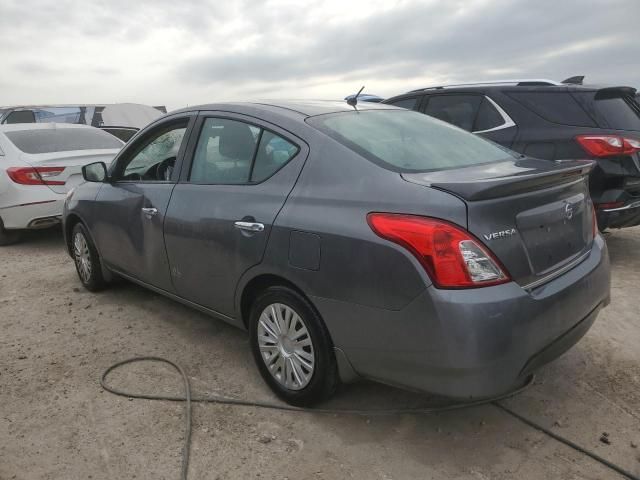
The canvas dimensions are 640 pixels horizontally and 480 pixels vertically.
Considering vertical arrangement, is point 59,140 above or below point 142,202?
above

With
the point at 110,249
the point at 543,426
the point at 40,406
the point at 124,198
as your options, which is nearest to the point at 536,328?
the point at 543,426

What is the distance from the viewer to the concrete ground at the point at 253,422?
94.4 inches

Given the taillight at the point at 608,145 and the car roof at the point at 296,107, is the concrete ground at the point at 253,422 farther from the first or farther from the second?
the car roof at the point at 296,107

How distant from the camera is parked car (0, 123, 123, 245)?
613 centimetres

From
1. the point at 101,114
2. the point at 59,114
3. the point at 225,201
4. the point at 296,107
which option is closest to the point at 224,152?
the point at 225,201

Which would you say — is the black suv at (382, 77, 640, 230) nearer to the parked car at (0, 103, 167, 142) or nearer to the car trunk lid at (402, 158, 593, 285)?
the car trunk lid at (402, 158, 593, 285)

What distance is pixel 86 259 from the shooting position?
4.68 m

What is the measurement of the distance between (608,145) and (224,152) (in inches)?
128

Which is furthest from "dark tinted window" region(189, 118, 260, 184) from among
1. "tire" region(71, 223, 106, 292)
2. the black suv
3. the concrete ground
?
the black suv

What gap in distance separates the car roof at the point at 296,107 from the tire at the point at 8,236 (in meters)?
4.39

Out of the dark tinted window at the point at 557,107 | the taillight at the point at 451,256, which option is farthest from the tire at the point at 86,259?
the dark tinted window at the point at 557,107

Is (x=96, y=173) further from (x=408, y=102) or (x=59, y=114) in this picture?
(x=59, y=114)

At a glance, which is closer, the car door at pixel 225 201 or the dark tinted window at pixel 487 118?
the car door at pixel 225 201

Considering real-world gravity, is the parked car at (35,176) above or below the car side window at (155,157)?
below
